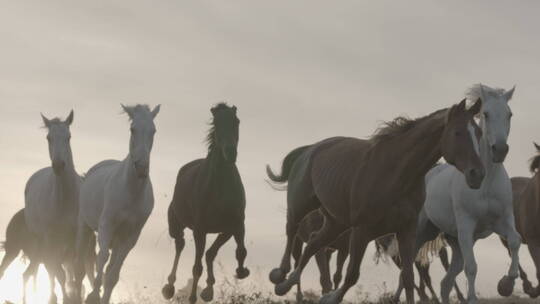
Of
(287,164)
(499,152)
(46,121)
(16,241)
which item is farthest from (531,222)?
(16,241)

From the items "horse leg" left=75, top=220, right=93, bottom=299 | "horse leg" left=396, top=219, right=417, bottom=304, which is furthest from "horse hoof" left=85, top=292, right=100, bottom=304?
"horse leg" left=396, top=219, right=417, bottom=304

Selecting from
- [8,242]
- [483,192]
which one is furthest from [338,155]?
[8,242]

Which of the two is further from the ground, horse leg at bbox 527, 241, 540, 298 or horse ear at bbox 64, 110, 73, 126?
horse ear at bbox 64, 110, 73, 126

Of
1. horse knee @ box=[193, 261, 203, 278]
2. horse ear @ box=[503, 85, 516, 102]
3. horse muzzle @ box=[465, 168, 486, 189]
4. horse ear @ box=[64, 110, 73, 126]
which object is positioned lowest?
horse knee @ box=[193, 261, 203, 278]

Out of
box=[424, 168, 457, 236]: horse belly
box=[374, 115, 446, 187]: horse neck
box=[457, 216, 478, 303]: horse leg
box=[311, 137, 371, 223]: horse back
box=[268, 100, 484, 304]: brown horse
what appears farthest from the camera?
box=[424, 168, 457, 236]: horse belly

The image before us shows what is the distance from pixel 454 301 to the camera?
15008 mm

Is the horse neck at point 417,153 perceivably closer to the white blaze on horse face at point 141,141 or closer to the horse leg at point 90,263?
the white blaze on horse face at point 141,141

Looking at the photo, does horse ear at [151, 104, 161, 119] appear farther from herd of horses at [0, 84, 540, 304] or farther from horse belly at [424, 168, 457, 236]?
horse belly at [424, 168, 457, 236]

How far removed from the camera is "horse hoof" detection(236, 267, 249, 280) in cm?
1338

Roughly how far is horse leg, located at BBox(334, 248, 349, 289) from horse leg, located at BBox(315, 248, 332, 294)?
143 millimetres

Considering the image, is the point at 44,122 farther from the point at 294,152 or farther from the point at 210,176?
the point at 294,152

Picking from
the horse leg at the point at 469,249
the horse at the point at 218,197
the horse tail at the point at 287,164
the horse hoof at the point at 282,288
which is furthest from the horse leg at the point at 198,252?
the horse leg at the point at 469,249

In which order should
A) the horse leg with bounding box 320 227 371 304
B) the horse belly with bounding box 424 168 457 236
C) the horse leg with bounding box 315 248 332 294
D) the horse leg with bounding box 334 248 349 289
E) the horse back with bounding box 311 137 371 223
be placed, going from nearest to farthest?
1. the horse leg with bounding box 320 227 371 304
2. the horse back with bounding box 311 137 371 223
3. the horse belly with bounding box 424 168 457 236
4. the horse leg with bounding box 315 248 332 294
5. the horse leg with bounding box 334 248 349 289

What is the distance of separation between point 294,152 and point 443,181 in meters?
2.39
